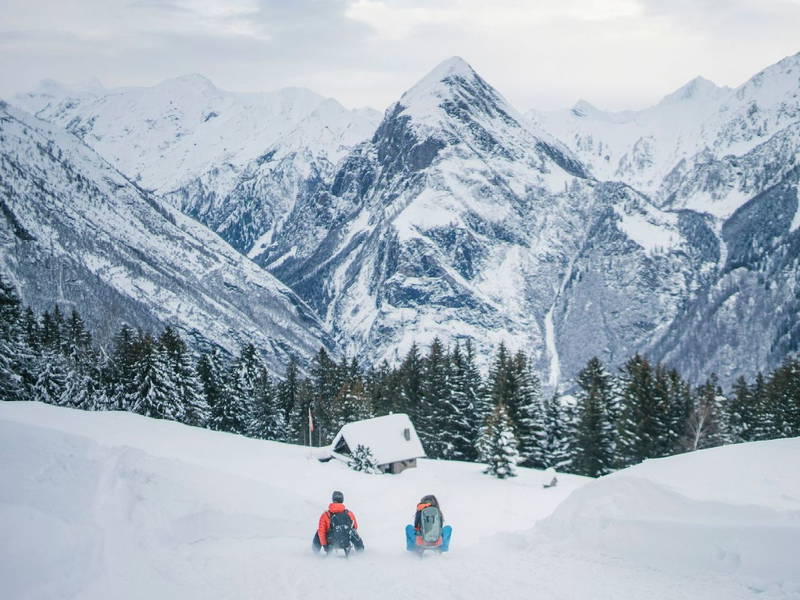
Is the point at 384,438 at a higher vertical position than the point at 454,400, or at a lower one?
lower

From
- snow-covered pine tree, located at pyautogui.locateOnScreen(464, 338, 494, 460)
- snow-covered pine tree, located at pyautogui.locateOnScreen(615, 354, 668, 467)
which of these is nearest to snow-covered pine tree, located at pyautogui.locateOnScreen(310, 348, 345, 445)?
snow-covered pine tree, located at pyautogui.locateOnScreen(464, 338, 494, 460)

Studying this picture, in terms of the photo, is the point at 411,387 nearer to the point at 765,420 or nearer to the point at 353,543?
the point at 765,420

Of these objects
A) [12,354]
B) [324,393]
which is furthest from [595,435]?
[12,354]

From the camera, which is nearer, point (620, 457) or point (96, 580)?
point (96, 580)

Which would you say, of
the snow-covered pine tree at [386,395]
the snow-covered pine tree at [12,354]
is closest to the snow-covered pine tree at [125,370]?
the snow-covered pine tree at [12,354]

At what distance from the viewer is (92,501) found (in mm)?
15766

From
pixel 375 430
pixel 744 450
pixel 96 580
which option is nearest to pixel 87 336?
pixel 375 430

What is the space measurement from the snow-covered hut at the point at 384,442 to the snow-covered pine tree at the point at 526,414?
8846 mm

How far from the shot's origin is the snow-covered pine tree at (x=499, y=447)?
42.3 m

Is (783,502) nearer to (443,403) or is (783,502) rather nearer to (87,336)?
(443,403)

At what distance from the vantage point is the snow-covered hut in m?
45.8

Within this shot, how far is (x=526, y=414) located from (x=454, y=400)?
22.0 feet

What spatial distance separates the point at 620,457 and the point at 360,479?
2387 cm

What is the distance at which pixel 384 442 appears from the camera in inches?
1853
